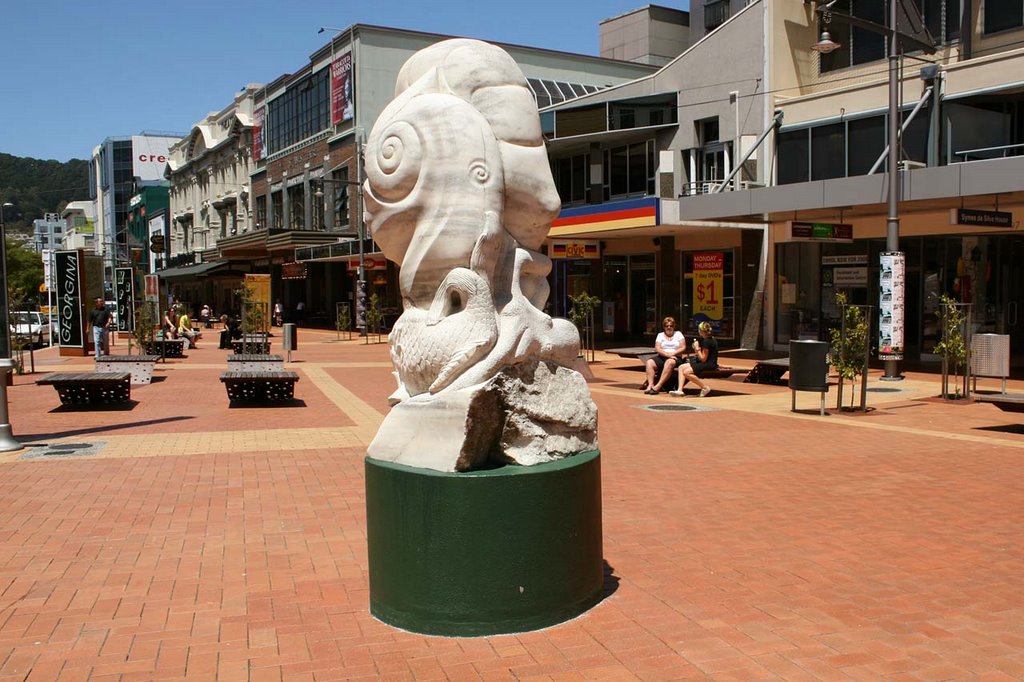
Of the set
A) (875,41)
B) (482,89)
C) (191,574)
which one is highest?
(875,41)

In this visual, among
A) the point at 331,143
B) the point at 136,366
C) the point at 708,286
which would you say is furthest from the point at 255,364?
the point at 331,143

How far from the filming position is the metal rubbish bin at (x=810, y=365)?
12.3 m

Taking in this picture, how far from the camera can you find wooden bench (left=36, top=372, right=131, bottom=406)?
1388cm

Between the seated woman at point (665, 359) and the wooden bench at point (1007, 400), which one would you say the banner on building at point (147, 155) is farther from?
the wooden bench at point (1007, 400)

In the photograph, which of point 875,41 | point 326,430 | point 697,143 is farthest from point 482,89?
point 697,143

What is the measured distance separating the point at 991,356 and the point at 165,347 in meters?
20.2

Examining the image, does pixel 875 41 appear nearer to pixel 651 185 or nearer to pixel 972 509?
pixel 651 185

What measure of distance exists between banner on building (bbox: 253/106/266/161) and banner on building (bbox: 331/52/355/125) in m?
12.8

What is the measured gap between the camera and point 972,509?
7078 millimetres

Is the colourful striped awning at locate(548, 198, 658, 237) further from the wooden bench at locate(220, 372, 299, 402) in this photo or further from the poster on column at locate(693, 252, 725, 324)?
the wooden bench at locate(220, 372, 299, 402)

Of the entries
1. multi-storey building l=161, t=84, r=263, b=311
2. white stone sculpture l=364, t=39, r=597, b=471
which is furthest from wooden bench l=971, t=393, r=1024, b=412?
multi-storey building l=161, t=84, r=263, b=311

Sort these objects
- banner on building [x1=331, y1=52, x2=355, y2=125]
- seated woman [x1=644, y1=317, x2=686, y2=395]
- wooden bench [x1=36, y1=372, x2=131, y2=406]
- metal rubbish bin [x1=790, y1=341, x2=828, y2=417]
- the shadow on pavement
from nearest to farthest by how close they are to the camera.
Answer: the shadow on pavement, metal rubbish bin [x1=790, y1=341, x2=828, y2=417], wooden bench [x1=36, y1=372, x2=131, y2=406], seated woman [x1=644, y1=317, x2=686, y2=395], banner on building [x1=331, y1=52, x2=355, y2=125]

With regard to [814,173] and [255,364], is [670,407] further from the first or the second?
[814,173]

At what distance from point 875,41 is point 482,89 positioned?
68.2ft
